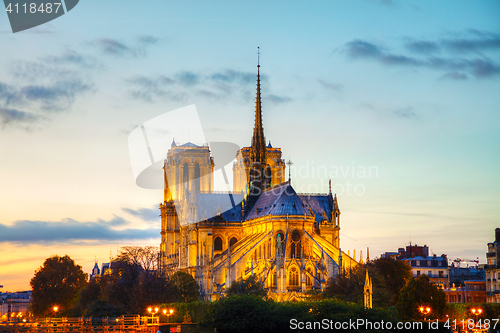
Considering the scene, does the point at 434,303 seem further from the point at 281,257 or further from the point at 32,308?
the point at 32,308

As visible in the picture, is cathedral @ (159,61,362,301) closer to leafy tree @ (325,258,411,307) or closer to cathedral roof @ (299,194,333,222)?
cathedral roof @ (299,194,333,222)

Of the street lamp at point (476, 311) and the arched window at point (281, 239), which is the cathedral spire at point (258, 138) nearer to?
the arched window at point (281, 239)

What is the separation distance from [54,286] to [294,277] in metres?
34.7

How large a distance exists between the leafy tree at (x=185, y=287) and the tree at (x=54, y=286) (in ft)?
65.8

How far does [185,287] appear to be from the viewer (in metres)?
86.6

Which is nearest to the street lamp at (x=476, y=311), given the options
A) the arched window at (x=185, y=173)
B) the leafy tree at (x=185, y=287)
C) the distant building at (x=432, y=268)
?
the leafy tree at (x=185, y=287)

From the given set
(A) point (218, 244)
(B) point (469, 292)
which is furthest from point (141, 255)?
(B) point (469, 292)

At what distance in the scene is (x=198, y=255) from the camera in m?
96.3

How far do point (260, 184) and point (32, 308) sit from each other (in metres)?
36.0

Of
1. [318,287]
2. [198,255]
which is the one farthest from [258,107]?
[318,287]

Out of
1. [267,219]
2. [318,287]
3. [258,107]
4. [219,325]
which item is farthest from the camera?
[258,107]

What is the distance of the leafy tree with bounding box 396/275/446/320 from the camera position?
70.5 meters

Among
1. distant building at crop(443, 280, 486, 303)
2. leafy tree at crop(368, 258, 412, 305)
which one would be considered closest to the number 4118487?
leafy tree at crop(368, 258, 412, 305)

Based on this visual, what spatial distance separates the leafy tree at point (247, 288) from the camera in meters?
78.9
